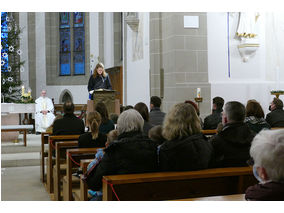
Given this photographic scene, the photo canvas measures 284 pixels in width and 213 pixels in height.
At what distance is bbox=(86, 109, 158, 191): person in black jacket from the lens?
3.25 meters

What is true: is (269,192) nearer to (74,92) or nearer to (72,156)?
(72,156)

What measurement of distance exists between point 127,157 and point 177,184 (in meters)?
0.41

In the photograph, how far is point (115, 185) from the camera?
9.86 feet

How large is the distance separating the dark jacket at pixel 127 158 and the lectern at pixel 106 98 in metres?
6.57

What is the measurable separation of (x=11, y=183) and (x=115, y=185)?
14.8 ft

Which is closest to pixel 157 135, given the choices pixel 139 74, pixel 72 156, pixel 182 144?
pixel 182 144

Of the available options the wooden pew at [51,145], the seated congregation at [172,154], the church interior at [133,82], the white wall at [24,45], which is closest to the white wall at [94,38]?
the church interior at [133,82]

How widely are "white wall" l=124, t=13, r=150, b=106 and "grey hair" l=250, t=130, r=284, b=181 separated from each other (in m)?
9.75

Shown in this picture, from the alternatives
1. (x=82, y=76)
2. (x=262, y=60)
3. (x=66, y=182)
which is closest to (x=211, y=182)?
(x=66, y=182)

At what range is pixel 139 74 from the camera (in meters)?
12.6

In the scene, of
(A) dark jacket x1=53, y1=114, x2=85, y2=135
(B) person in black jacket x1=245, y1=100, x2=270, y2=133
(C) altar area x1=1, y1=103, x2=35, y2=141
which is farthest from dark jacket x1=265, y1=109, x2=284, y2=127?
(C) altar area x1=1, y1=103, x2=35, y2=141

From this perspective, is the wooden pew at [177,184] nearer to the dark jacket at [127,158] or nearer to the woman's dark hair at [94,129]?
the dark jacket at [127,158]

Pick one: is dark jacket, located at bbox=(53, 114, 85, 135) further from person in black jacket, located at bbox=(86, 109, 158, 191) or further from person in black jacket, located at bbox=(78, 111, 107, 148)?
person in black jacket, located at bbox=(86, 109, 158, 191)

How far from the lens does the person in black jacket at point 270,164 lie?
1.90 m
